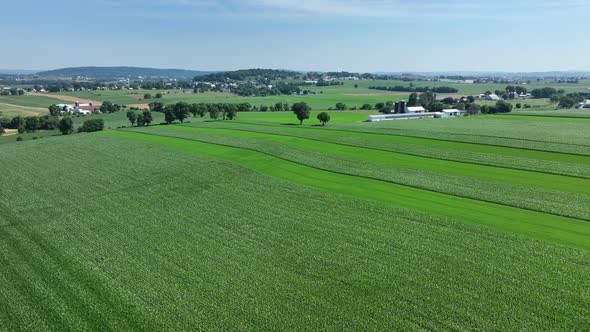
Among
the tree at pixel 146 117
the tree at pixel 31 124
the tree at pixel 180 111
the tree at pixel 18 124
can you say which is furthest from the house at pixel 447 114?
the tree at pixel 18 124

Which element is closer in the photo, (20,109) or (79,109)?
(20,109)

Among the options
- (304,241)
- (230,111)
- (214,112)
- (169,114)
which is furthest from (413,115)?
(304,241)

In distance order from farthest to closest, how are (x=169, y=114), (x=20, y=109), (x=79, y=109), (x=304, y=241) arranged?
(x=79, y=109)
(x=20, y=109)
(x=169, y=114)
(x=304, y=241)

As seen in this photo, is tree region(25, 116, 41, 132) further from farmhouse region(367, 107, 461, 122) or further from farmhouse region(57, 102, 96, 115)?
farmhouse region(367, 107, 461, 122)

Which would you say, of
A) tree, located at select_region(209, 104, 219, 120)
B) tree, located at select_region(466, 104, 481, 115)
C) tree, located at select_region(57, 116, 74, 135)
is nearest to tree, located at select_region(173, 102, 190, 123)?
tree, located at select_region(209, 104, 219, 120)

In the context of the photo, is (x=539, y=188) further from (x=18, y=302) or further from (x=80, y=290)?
(x=18, y=302)

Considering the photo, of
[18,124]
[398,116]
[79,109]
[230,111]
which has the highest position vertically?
[230,111]

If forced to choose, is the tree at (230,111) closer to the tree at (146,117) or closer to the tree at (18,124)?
the tree at (146,117)

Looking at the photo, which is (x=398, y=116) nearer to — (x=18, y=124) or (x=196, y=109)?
(x=196, y=109)

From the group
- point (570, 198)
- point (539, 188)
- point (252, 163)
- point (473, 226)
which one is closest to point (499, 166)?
point (539, 188)
